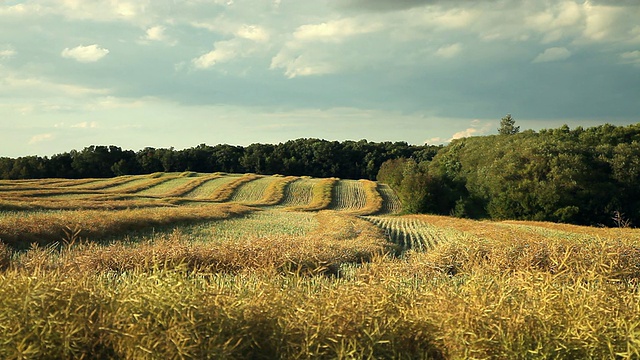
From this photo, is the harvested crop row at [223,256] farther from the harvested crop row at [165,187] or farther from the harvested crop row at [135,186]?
the harvested crop row at [135,186]

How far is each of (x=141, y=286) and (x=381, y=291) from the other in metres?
2.23

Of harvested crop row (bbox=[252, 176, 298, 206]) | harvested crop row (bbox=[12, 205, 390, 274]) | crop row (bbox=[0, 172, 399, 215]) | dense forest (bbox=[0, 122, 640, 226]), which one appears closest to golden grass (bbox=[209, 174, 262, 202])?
crop row (bbox=[0, 172, 399, 215])

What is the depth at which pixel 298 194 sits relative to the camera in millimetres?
59125

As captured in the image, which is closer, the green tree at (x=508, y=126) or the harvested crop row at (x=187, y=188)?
the harvested crop row at (x=187, y=188)

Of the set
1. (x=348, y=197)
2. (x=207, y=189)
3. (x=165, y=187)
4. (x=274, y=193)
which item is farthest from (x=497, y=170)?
(x=165, y=187)

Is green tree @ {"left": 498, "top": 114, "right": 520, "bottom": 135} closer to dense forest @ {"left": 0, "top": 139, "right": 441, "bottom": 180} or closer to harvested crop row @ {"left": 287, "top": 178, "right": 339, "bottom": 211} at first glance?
dense forest @ {"left": 0, "top": 139, "right": 441, "bottom": 180}

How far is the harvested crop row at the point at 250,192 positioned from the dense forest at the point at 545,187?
16719mm

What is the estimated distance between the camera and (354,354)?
13.8 feet

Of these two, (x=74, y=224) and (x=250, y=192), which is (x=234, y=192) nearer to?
(x=250, y=192)

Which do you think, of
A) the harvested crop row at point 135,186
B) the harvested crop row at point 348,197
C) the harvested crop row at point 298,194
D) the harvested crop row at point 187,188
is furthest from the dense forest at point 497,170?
the harvested crop row at point 135,186

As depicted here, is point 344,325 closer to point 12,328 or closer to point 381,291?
point 381,291

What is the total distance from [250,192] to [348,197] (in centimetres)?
1169

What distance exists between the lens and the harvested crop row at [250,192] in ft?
177

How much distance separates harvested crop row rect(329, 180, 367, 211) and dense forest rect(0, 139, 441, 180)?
32.6m
